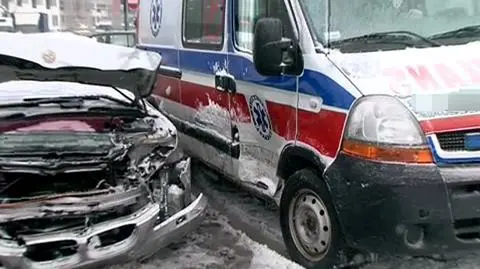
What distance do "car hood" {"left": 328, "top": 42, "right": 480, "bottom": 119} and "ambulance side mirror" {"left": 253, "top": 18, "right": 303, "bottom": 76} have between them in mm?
298

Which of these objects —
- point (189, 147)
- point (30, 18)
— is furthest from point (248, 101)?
point (30, 18)

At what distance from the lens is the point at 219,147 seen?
5535 millimetres

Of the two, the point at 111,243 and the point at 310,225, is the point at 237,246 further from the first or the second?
the point at 111,243

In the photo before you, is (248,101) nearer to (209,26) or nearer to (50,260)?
(209,26)

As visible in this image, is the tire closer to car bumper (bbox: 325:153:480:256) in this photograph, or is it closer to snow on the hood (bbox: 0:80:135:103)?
car bumper (bbox: 325:153:480:256)

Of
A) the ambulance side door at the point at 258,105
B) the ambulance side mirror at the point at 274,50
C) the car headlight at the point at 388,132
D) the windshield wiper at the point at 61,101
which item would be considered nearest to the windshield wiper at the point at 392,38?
the ambulance side mirror at the point at 274,50

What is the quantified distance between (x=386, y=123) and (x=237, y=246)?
1.87m

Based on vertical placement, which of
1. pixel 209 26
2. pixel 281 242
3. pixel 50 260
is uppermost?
pixel 209 26

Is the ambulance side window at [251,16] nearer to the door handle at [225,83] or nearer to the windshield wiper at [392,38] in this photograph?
the door handle at [225,83]

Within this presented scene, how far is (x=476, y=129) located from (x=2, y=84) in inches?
135

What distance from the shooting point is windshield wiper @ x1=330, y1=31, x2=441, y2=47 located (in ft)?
13.1

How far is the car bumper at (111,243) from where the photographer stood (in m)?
3.58

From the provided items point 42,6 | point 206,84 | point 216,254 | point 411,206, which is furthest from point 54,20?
point 411,206

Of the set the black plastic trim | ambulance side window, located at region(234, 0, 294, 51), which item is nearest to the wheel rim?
ambulance side window, located at region(234, 0, 294, 51)
